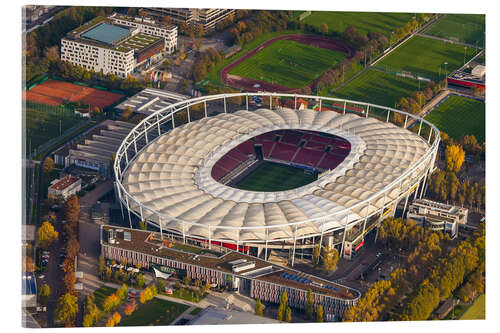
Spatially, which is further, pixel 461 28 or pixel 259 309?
pixel 461 28

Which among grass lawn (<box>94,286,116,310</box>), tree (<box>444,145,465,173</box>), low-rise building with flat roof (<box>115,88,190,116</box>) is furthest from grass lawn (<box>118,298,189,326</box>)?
low-rise building with flat roof (<box>115,88,190,116</box>)

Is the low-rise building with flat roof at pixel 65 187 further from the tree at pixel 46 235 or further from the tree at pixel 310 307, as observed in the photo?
the tree at pixel 310 307

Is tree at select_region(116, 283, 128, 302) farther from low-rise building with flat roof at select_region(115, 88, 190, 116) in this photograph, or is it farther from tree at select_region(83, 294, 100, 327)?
low-rise building with flat roof at select_region(115, 88, 190, 116)

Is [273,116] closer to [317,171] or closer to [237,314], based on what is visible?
[317,171]

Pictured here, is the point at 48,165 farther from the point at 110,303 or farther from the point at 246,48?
the point at 246,48

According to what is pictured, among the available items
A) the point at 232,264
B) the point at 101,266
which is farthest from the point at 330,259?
the point at 101,266

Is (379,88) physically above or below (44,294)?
above

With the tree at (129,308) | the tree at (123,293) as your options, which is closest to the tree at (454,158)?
the tree at (123,293)

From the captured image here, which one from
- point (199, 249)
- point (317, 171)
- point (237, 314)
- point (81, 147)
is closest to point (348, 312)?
point (237, 314)
